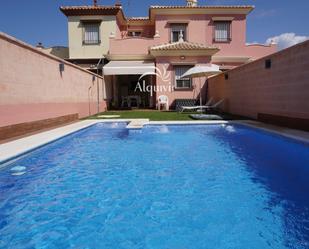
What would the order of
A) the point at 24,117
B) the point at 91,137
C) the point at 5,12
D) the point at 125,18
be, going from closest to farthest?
the point at 24,117 < the point at 91,137 < the point at 5,12 < the point at 125,18

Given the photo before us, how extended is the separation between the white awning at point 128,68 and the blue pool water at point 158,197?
17646 mm

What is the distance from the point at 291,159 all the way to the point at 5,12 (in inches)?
998

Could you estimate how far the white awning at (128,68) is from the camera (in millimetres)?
27266

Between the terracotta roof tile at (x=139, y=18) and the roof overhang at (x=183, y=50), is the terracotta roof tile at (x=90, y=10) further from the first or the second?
the roof overhang at (x=183, y=50)

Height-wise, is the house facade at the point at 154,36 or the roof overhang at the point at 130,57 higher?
the house facade at the point at 154,36

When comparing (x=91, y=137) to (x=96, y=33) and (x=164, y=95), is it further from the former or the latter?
(x=96, y=33)

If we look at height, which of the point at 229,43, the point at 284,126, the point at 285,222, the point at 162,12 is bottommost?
the point at 285,222

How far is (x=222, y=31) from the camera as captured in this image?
32844 mm

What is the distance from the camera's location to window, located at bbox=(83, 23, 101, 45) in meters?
32.5

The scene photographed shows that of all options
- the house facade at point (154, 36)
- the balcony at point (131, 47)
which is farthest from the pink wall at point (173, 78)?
the balcony at point (131, 47)

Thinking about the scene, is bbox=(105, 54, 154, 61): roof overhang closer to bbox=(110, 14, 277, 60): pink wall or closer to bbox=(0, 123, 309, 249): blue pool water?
bbox=(110, 14, 277, 60): pink wall

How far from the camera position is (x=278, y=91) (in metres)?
14.4

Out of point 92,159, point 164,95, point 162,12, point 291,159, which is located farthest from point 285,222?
point 162,12

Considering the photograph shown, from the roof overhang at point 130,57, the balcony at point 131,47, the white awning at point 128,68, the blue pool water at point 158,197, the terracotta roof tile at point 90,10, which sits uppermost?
the terracotta roof tile at point 90,10
